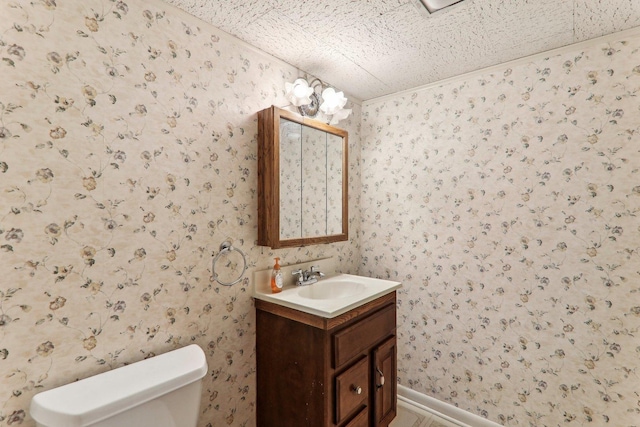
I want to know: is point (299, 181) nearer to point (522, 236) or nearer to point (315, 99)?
point (315, 99)

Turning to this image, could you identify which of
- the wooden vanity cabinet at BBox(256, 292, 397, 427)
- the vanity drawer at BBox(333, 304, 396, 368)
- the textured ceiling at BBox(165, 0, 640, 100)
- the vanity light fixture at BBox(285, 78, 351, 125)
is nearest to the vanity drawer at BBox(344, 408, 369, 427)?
the wooden vanity cabinet at BBox(256, 292, 397, 427)

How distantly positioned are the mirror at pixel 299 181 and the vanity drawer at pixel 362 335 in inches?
21.3

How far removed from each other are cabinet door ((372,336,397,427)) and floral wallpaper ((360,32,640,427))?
16.1 inches

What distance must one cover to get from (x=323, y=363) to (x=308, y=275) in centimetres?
60

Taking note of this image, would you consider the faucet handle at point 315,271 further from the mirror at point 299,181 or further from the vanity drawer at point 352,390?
the vanity drawer at point 352,390

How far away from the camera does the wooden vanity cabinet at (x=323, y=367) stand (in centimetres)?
139

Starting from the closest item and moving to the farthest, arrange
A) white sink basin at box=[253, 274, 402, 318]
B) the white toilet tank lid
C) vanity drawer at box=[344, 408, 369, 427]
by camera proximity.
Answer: the white toilet tank lid < white sink basin at box=[253, 274, 402, 318] < vanity drawer at box=[344, 408, 369, 427]

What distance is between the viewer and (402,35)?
5.04ft

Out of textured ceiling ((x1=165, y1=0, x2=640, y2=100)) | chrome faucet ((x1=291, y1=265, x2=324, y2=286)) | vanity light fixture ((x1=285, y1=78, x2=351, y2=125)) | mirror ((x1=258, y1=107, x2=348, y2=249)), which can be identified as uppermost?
textured ceiling ((x1=165, y1=0, x2=640, y2=100))

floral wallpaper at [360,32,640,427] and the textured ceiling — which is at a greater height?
the textured ceiling

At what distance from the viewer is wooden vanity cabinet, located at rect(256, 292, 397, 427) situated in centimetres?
139

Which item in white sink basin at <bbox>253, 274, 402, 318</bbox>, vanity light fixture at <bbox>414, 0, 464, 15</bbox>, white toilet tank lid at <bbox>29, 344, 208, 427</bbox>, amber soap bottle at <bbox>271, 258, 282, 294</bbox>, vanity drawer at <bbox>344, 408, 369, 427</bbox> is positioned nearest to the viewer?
white toilet tank lid at <bbox>29, 344, 208, 427</bbox>

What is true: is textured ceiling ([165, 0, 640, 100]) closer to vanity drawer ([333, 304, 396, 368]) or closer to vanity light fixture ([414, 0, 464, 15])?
vanity light fixture ([414, 0, 464, 15])

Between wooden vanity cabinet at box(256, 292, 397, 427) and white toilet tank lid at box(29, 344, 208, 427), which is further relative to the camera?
wooden vanity cabinet at box(256, 292, 397, 427)
